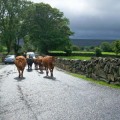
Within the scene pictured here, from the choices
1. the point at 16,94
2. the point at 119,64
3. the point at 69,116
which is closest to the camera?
the point at 69,116

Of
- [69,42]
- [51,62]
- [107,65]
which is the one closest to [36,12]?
[69,42]

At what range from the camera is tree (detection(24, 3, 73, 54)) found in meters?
89.9

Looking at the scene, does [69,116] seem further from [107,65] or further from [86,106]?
[107,65]

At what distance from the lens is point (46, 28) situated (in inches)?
3568

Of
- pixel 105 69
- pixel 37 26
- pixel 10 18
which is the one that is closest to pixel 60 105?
pixel 105 69

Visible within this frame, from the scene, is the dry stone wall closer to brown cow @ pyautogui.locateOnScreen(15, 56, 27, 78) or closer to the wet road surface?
the wet road surface

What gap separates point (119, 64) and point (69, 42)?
76.4 meters

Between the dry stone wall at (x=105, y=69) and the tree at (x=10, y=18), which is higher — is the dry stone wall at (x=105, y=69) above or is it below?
below

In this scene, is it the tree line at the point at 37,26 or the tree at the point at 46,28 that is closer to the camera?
the tree line at the point at 37,26

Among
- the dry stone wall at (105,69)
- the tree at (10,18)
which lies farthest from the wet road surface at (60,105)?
the tree at (10,18)

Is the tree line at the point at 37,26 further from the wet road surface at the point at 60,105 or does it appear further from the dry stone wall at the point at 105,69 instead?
the wet road surface at the point at 60,105

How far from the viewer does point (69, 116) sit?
991 centimetres

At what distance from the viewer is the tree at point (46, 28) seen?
89938 mm

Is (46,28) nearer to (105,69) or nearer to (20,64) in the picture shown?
(20,64)
